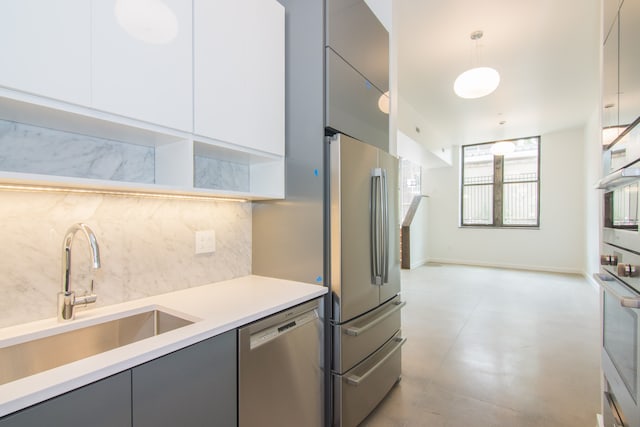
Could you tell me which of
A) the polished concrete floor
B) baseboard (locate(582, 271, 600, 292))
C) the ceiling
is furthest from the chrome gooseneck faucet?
baseboard (locate(582, 271, 600, 292))

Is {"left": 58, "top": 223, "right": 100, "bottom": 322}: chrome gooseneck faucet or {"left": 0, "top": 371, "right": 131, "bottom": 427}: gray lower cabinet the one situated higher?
{"left": 58, "top": 223, "right": 100, "bottom": 322}: chrome gooseneck faucet

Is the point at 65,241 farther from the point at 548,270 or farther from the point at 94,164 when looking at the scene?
the point at 548,270

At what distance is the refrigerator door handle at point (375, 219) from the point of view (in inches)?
76.8

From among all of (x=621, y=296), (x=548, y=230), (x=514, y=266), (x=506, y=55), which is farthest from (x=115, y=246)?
(x=548, y=230)

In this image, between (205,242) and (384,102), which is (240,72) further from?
(384,102)

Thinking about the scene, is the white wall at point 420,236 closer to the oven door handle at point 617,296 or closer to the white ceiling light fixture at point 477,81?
the white ceiling light fixture at point 477,81

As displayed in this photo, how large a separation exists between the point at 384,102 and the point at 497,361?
2.42 m

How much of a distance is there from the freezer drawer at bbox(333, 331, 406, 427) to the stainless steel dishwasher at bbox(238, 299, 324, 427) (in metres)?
0.11

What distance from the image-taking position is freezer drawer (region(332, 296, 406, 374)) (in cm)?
170

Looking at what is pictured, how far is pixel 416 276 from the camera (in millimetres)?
6387

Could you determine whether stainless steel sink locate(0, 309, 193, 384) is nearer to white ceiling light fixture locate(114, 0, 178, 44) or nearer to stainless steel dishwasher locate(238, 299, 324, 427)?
stainless steel dishwasher locate(238, 299, 324, 427)

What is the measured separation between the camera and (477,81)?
10.2ft

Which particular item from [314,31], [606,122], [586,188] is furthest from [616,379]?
[586,188]

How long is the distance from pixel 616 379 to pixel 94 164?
2429mm
